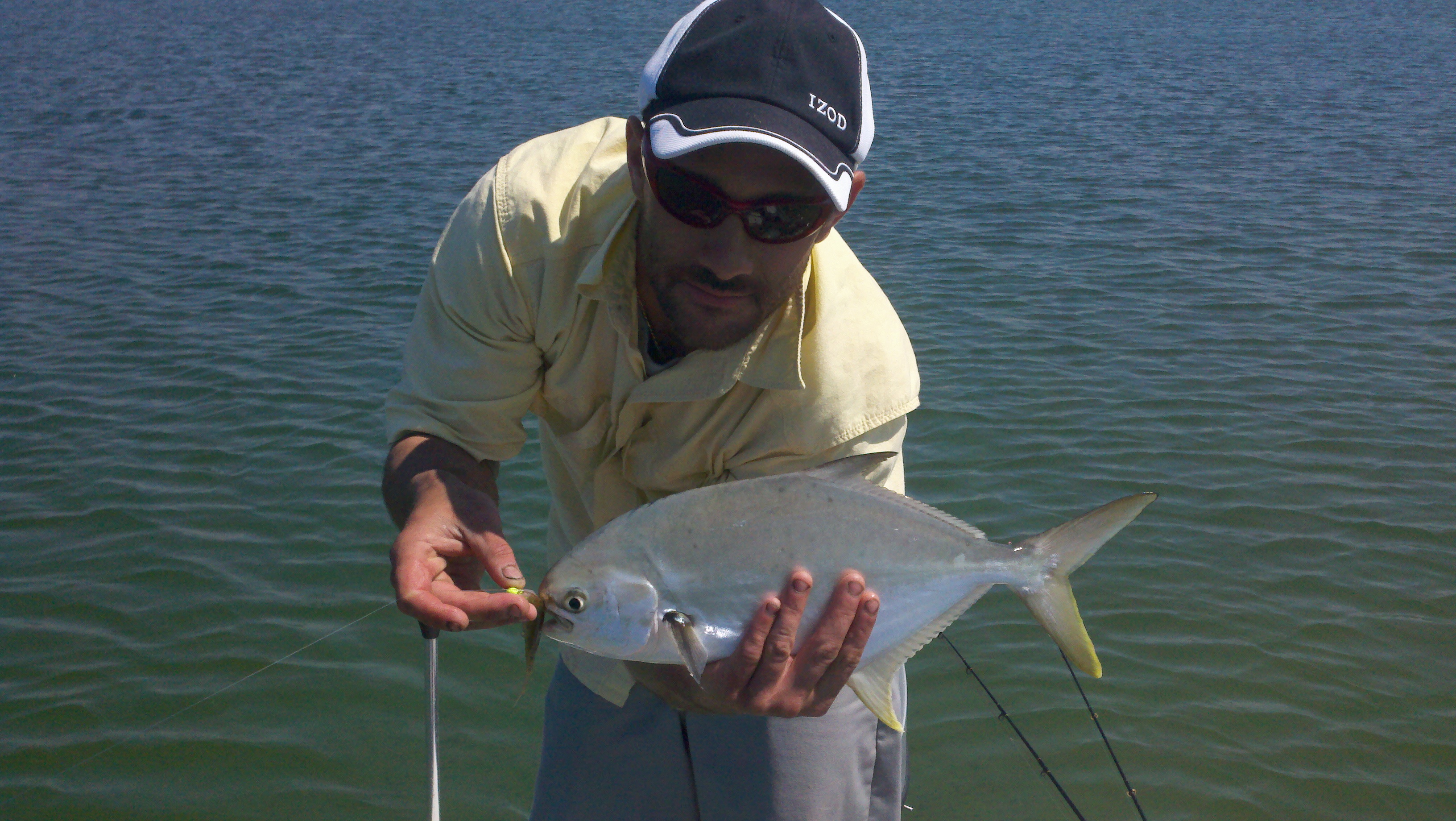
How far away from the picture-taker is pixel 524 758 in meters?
4.62

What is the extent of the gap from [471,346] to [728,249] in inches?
29.3

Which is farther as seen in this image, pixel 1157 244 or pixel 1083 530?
pixel 1157 244

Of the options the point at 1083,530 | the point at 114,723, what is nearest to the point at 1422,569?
the point at 1083,530

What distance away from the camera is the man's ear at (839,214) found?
8.62ft

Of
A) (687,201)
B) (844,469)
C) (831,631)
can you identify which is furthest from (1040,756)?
(687,201)

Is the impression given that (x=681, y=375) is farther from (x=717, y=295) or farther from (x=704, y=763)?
(x=704, y=763)

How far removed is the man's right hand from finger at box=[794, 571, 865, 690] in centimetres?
61

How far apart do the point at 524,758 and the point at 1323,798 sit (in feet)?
10.2

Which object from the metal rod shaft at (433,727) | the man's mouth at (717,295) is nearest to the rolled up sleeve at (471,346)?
the man's mouth at (717,295)

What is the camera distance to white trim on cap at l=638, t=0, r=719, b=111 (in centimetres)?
263

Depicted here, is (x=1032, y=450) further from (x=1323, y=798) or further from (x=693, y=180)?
(x=693, y=180)

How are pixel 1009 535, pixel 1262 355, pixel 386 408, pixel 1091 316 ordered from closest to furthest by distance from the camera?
pixel 386 408, pixel 1009 535, pixel 1262 355, pixel 1091 316

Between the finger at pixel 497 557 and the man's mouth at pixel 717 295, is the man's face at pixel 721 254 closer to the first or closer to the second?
the man's mouth at pixel 717 295

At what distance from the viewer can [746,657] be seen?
247 cm
